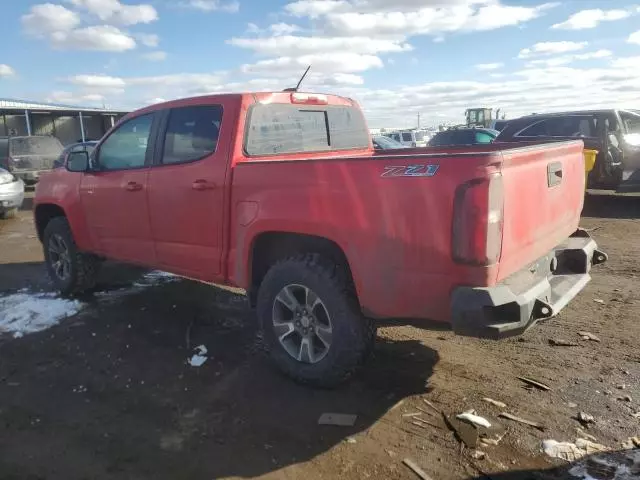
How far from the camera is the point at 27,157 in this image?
17.2m

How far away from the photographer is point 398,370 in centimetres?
398

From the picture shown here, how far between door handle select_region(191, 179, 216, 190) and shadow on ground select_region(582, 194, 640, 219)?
323 inches

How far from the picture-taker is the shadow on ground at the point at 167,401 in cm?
299

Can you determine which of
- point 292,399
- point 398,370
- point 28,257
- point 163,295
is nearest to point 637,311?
point 398,370

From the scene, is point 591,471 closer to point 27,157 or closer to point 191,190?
point 191,190

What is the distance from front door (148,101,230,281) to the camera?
4.14 metres

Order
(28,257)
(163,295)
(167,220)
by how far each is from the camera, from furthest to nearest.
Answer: (28,257), (163,295), (167,220)

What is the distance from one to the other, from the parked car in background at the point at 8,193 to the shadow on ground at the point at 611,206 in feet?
38.2

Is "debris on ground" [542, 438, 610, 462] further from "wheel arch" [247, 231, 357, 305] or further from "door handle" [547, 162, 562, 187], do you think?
"door handle" [547, 162, 562, 187]

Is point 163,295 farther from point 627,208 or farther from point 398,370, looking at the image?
point 627,208

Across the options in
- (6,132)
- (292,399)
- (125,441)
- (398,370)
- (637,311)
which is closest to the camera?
(125,441)

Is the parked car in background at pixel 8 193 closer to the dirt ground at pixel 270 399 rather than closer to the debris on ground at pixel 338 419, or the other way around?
the dirt ground at pixel 270 399

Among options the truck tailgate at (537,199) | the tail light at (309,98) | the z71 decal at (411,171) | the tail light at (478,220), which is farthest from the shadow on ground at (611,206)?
the z71 decal at (411,171)

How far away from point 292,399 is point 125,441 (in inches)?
41.1
